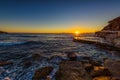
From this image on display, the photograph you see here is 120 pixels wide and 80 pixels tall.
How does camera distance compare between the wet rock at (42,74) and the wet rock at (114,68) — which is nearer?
the wet rock at (42,74)

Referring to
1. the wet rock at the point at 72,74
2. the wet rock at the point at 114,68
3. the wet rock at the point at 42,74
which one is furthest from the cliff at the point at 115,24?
the wet rock at the point at 42,74

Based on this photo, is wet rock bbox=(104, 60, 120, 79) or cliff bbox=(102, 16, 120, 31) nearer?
wet rock bbox=(104, 60, 120, 79)

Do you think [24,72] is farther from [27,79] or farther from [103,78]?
[103,78]

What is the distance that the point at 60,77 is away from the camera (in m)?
6.68

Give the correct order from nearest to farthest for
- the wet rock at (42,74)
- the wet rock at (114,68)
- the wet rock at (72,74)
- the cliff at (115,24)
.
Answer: the wet rock at (72,74) → the wet rock at (42,74) → the wet rock at (114,68) → the cliff at (115,24)

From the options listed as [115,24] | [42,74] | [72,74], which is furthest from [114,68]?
[115,24]

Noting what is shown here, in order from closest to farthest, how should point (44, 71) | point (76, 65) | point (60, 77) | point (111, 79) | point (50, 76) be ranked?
1. point (111, 79)
2. point (60, 77)
3. point (50, 76)
4. point (44, 71)
5. point (76, 65)

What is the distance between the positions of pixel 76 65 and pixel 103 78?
231cm

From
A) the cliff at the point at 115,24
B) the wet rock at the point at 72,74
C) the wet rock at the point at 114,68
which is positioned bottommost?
the wet rock at the point at 114,68

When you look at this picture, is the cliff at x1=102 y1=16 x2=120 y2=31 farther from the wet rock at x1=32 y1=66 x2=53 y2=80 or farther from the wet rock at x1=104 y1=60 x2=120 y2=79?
the wet rock at x1=32 y1=66 x2=53 y2=80

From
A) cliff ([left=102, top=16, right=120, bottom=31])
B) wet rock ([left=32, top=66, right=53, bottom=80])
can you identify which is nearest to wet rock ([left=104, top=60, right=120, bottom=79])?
wet rock ([left=32, top=66, right=53, bottom=80])

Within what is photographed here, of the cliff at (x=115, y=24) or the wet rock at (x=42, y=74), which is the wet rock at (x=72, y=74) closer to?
the wet rock at (x=42, y=74)

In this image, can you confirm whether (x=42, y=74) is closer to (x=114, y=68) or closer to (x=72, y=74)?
(x=72, y=74)

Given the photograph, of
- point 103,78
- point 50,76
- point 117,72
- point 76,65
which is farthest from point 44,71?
point 117,72
